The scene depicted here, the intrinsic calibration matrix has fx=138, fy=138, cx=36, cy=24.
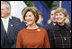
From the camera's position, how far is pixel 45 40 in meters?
1.88

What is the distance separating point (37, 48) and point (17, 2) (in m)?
0.88

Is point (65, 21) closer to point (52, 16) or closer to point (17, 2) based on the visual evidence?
point (52, 16)

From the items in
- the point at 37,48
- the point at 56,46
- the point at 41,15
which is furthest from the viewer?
the point at 41,15

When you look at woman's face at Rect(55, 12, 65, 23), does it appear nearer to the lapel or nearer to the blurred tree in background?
the blurred tree in background

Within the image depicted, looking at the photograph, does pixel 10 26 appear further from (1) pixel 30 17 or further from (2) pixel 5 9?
(1) pixel 30 17

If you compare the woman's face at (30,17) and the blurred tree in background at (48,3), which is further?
the blurred tree in background at (48,3)

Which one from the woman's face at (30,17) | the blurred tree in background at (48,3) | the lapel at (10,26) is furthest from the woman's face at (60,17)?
the lapel at (10,26)

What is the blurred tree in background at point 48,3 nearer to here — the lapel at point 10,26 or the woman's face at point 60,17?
the woman's face at point 60,17

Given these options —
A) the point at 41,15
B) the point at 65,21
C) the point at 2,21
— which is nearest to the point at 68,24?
the point at 65,21

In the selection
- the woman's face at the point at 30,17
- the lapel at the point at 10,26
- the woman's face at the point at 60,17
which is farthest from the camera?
the lapel at the point at 10,26

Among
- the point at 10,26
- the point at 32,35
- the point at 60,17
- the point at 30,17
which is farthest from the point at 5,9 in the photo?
the point at 60,17

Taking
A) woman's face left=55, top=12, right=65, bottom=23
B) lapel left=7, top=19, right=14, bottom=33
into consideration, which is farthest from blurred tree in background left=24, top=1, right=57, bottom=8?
lapel left=7, top=19, right=14, bottom=33

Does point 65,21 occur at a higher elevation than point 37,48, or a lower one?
higher

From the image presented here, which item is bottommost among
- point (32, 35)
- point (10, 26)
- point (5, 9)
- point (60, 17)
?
point (32, 35)
